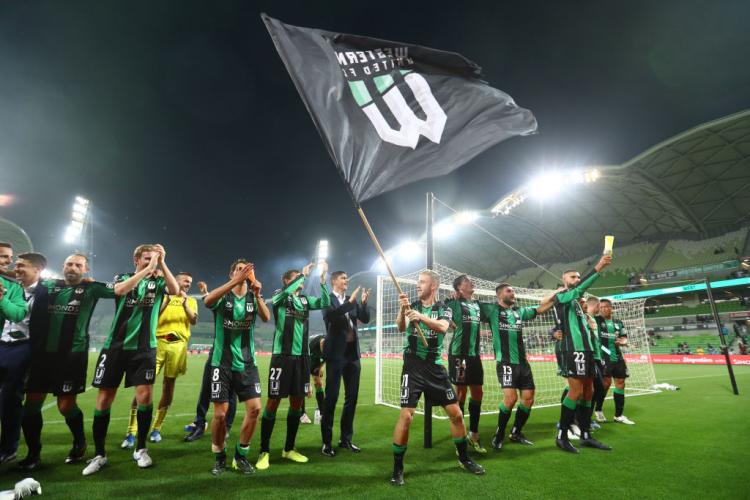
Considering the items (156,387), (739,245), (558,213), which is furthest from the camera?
(558,213)

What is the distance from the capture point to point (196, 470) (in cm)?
429

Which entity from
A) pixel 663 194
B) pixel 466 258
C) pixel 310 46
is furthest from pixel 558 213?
pixel 310 46

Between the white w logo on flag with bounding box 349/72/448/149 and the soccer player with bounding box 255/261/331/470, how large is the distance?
5.86ft

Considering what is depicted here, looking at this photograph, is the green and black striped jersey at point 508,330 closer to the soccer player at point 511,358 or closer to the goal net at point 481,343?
the soccer player at point 511,358

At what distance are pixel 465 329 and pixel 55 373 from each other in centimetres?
514

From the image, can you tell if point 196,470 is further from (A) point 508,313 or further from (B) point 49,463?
(A) point 508,313

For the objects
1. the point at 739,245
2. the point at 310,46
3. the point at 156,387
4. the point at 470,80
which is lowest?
the point at 156,387

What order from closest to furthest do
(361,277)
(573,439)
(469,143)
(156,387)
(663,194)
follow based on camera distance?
(469,143) → (573,439) → (156,387) → (663,194) → (361,277)

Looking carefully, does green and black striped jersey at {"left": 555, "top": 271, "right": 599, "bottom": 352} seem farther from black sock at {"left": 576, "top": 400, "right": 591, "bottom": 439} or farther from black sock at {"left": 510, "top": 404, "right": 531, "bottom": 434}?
black sock at {"left": 510, "top": 404, "right": 531, "bottom": 434}

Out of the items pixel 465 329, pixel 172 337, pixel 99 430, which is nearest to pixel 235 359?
pixel 99 430

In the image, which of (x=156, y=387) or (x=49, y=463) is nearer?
(x=49, y=463)

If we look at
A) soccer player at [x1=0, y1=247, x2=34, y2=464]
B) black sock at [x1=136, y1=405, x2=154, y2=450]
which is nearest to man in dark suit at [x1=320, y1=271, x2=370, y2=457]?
black sock at [x1=136, y1=405, x2=154, y2=450]

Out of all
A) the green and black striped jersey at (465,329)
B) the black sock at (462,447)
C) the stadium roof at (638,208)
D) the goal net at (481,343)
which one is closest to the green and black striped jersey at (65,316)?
the black sock at (462,447)

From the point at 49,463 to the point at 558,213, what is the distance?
4253cm
